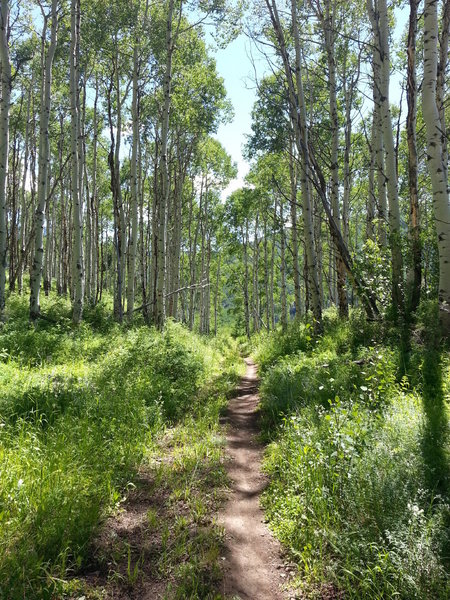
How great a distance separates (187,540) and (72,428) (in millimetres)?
1938

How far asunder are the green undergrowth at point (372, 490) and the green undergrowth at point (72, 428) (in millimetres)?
1679

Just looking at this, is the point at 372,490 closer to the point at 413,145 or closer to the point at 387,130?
the point at 387,130

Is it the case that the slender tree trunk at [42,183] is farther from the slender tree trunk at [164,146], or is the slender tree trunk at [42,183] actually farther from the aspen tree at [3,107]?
the slender tree trunk at [164,146]

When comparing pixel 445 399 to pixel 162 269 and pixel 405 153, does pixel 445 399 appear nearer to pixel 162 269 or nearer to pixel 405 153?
pixel 162 269

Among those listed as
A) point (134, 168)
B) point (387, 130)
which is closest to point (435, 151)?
point (387, 130)

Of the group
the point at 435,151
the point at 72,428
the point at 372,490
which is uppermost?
the point at 435,151

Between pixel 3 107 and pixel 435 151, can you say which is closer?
pixel 435 151

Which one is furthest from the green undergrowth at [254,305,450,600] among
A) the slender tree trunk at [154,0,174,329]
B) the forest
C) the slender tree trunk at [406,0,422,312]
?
the slender tree trunk at [154,0,174,329]

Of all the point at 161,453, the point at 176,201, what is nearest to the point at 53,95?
the point at 176,201

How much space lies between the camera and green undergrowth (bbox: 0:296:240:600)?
2678 mm

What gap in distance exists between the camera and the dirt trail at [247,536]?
269 centimetres

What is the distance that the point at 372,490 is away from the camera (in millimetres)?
2920

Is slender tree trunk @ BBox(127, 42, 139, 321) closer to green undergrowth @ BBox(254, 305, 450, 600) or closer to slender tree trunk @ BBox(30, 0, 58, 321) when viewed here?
slender tree trunk @ BBox(30, 0, 58, 321)

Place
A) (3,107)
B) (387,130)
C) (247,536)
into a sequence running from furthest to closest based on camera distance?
(3,107), (387,130), (247,536)
